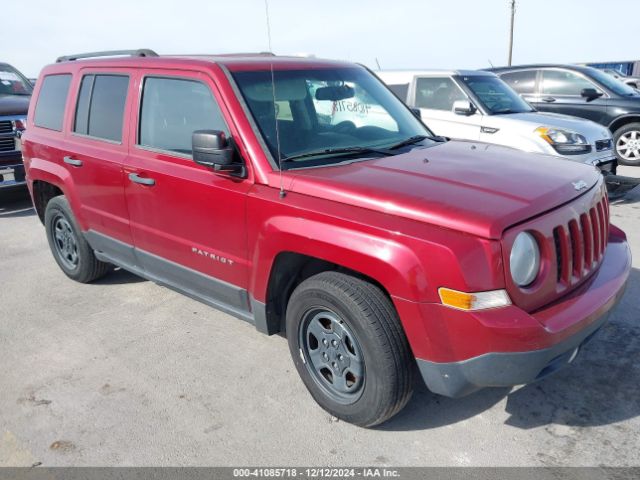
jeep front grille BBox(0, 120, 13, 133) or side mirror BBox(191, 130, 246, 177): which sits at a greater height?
side mirror BBox(191, 130, 246, 177)

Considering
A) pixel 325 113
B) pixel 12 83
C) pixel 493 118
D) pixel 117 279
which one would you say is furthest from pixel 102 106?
pixel 12 83

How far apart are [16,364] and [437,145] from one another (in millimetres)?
3167

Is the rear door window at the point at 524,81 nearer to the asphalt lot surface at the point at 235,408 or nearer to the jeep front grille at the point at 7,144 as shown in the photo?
the asphalt lot surface at the point at 235,408

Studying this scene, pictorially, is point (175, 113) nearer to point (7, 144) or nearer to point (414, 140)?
point (414, 140)

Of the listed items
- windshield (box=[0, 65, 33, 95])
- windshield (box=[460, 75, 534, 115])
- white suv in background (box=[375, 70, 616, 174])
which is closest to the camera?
white suv in background (box=[375, 70, 616, 174])

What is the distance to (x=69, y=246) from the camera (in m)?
5.15

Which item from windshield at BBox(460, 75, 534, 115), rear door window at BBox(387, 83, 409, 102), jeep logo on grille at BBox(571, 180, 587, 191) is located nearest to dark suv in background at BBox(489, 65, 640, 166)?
windshield at BBox(460, 75, 534, 115)

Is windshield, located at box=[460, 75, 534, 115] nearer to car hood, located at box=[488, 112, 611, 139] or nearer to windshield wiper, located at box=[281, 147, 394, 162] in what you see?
car hood, located at box=[488, 112, 611, 139]

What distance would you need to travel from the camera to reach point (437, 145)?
12.4ft

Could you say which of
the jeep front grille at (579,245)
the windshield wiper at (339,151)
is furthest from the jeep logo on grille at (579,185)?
the windshield wiper at (339,151)

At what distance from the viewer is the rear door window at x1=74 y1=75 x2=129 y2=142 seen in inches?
161

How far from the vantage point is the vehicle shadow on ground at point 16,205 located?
7.93 metres

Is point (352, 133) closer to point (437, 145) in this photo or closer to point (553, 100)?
point (437, 145)

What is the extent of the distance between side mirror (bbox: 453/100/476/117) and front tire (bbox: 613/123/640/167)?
3.79m
